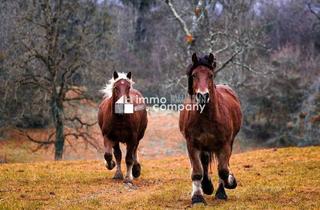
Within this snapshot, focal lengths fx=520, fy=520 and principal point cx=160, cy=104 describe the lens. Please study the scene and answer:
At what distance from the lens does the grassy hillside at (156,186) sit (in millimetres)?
9102

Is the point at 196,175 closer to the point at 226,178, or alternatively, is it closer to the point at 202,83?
the point at 226,178

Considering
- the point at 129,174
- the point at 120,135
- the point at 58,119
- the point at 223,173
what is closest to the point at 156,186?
the point at 129,174

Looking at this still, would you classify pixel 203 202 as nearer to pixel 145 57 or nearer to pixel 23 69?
pixel 23 69

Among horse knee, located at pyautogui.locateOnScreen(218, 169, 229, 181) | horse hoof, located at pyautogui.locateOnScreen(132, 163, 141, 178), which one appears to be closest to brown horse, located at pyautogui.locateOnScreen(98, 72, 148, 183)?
horse hoof, located at pyautogui.locateOnScreen(132, 163, 141, 178)

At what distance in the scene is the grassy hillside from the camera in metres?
9.10

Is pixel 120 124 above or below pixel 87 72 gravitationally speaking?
below

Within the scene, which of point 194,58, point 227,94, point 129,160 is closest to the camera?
point 194,58

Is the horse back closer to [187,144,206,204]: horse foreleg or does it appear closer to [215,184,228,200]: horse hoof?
[187,144,206,204]: horse foreleg

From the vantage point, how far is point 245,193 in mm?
10430

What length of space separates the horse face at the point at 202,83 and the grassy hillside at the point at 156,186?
1.90m

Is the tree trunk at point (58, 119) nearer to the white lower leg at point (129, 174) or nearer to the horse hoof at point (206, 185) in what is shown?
the white lower leg at point (129, 174)

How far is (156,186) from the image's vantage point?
12.0 m

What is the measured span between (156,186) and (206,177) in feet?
7.87

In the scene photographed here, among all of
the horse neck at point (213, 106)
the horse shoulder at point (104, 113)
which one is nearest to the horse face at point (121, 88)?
the horse shoulder at point (104, 113)
